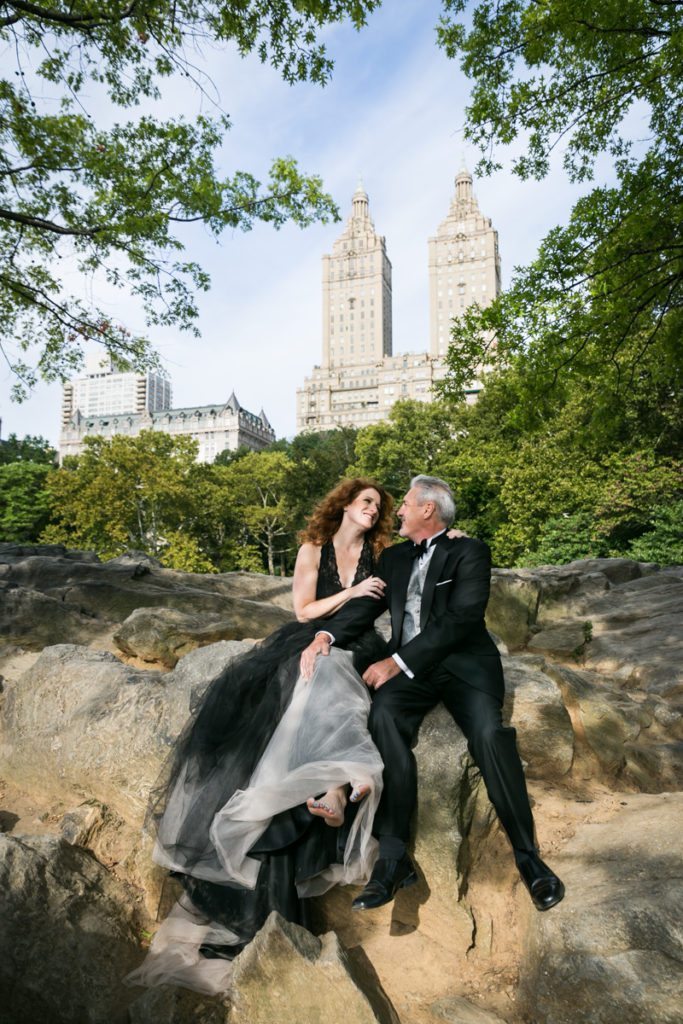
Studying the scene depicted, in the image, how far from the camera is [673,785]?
15.3 ft

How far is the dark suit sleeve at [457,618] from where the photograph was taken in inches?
135

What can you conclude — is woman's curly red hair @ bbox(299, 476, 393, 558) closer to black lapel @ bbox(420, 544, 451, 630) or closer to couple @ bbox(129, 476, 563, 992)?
couple @ bbox(129, 476, 563, 992)

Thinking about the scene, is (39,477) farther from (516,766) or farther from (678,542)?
(516,766)

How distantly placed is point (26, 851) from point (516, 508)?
85.8ft

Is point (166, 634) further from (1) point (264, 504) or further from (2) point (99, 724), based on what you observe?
(1) point (264, 504)

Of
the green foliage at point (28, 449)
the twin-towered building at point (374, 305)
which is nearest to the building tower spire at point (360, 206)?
the twin-towered building at point (374, 305)

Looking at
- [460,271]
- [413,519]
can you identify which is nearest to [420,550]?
[413,519]

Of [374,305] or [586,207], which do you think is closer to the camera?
[586,207]

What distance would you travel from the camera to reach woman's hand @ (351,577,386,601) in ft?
12.4

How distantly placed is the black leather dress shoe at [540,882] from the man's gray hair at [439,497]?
5.98ft

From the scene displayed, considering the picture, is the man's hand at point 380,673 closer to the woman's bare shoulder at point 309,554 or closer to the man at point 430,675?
the man at point 430,675

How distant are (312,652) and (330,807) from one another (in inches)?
31.3

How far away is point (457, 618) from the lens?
3535mm

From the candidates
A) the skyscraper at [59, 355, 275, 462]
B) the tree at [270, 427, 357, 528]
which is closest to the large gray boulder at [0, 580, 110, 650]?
the tree at [270, 427, 357, 528]
